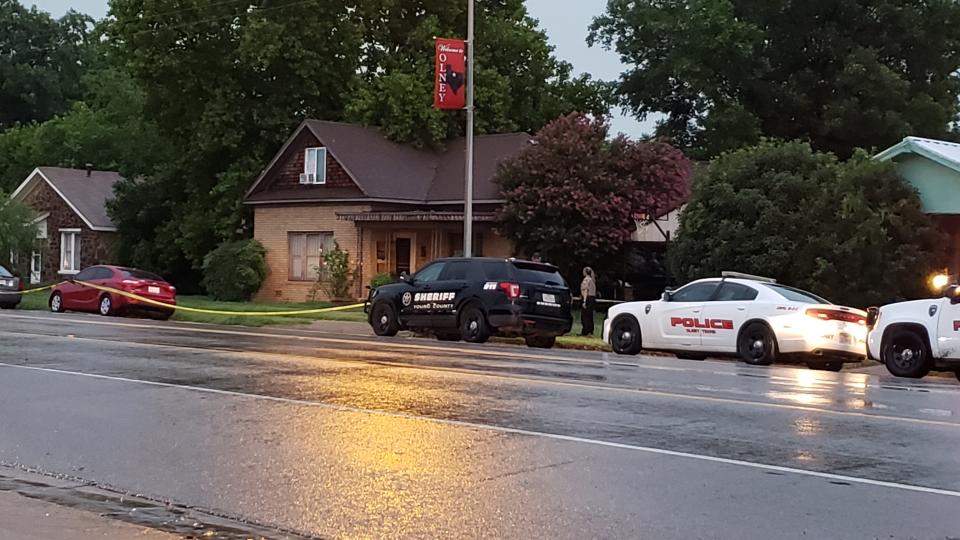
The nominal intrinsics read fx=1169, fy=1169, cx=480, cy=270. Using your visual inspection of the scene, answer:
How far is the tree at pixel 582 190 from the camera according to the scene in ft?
102

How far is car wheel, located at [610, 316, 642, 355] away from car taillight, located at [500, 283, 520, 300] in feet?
6.59

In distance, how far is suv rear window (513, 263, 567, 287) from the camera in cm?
2296

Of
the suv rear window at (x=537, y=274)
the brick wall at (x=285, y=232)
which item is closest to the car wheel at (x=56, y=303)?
the brick wall at (x=285, y=232)

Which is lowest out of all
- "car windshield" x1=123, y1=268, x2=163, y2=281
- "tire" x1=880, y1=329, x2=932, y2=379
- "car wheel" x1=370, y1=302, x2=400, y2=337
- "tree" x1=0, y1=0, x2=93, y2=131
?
"tire" x1=880, y1=329, x2=932, y2=379

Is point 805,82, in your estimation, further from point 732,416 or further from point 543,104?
point 732,416

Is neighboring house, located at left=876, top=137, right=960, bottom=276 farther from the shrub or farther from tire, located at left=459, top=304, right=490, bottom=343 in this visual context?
the shrub

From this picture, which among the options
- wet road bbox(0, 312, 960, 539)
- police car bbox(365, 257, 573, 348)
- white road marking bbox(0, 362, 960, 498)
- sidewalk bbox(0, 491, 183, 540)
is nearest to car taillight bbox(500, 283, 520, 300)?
police car bbox(365, 257, 573, 348)

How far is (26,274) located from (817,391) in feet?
154

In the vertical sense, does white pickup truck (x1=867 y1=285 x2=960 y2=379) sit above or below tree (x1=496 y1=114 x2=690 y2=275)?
below

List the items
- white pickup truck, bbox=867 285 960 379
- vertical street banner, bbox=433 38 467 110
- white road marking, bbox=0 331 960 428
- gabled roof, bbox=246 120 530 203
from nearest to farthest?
white road marking, bbox=0 331 960 428, white pickup truck, bbox=867 285 960 379, vertical street banner, bbox=433 38 467 110, gabled roof, bbox=246 120 530 203

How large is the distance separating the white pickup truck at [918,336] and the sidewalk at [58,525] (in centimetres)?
1317

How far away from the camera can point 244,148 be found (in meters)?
43.7

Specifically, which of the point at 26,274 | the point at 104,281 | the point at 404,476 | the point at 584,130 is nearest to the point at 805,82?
the point at 584,130

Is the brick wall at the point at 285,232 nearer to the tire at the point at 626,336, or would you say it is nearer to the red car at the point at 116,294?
the red car at the point at 116,294
